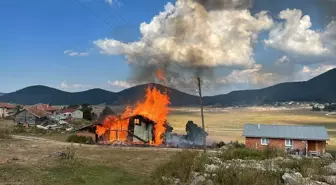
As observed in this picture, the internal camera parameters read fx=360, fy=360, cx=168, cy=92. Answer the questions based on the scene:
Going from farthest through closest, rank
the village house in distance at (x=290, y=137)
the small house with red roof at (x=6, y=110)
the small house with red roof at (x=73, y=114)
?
the small house with red roof at (x=6, y=110) → the small house with red roof at (x=73, y=114) → the village house in distance at (x=290, y=137)

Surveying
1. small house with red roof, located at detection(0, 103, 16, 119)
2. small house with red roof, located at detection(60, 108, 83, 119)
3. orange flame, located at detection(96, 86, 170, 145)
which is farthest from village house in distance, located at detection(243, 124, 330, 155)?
small house with red roof, located at detection(0, 103, 16, 119)

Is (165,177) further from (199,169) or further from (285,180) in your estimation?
(285,180)

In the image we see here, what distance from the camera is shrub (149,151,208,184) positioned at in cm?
2009

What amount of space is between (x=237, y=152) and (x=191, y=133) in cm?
4157

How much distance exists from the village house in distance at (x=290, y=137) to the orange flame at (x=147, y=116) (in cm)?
1803

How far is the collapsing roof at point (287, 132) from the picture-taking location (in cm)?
5530

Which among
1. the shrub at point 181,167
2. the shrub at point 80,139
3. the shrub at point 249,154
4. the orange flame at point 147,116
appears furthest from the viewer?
the orange flame at point 147,116

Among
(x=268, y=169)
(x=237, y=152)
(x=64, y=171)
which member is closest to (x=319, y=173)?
(x=268, y=169)

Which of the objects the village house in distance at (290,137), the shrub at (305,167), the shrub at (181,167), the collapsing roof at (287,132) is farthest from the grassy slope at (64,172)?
the collapsing roof at (287,132)

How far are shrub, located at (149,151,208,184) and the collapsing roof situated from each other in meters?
37.9

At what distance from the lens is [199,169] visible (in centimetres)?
2041

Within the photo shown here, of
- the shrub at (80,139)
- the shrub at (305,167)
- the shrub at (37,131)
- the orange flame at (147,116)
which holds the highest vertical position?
the orange flame at (147,116)

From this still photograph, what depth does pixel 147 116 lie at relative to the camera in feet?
228

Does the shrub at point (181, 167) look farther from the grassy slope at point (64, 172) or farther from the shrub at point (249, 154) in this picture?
the shrub at point (249, 154)
